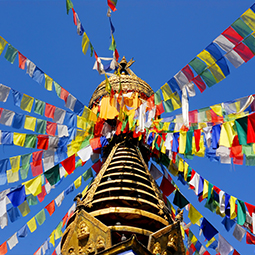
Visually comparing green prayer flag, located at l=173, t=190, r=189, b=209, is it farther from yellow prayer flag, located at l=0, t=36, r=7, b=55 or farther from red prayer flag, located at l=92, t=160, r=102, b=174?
yellow prayer flag, located at l=0, t=36, r=7, b=55

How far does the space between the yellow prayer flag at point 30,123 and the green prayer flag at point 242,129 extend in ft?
18.9

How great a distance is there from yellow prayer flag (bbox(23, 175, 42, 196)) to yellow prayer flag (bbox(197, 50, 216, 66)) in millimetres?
5301

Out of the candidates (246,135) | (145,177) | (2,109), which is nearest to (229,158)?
(246,135)

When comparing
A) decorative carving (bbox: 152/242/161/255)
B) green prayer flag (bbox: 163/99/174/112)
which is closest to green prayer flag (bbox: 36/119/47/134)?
green prayer flag (bbox: 163/99/174/112)

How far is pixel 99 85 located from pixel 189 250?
7.83 meters

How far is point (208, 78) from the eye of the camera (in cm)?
972

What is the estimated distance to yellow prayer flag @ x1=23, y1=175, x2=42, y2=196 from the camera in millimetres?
9961

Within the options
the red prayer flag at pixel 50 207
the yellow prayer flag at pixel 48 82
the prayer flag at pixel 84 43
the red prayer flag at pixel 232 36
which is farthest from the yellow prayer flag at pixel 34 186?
the red prayer flag at pixel 232 36

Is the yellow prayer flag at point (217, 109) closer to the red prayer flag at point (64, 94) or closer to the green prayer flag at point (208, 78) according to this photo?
the green prayer flag at point (208, 78)

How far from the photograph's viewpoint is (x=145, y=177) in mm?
10758

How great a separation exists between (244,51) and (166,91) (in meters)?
2.43

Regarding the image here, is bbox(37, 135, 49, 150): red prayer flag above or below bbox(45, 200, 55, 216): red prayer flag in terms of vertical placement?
above

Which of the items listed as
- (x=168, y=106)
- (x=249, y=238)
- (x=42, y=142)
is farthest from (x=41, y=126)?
(x=249, y=238)

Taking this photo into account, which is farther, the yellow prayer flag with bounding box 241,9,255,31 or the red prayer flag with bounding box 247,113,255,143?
the yellow prayer flag with bounding box 241,9,255,31
